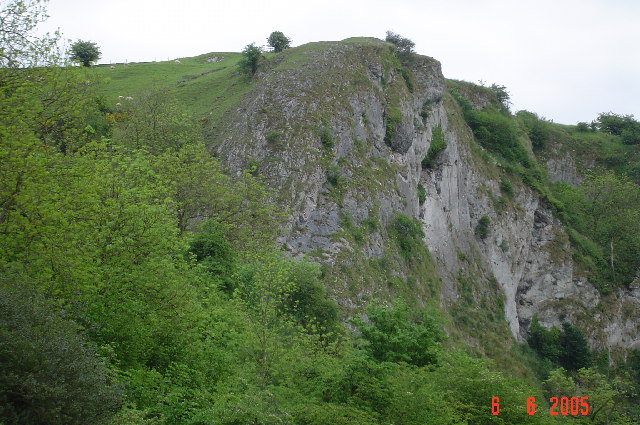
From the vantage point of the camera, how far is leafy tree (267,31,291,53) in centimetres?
5778

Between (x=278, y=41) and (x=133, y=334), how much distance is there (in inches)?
1831

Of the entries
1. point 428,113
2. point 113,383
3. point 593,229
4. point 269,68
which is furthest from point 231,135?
point 593,229

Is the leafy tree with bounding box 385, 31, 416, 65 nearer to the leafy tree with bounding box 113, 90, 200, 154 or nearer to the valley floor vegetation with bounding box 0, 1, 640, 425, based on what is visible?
the leafy tree with bounding box 113, 90, 200, 154

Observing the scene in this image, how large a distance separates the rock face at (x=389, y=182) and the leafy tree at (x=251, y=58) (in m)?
1.49

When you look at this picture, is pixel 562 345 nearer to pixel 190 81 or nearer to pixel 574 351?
pixel 574 351

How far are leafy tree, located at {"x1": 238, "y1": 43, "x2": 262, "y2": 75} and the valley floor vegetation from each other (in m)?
28.8

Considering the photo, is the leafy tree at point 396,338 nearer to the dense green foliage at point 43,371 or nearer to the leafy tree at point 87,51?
the dense green foliage at point 43,371

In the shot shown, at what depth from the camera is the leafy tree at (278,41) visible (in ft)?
190

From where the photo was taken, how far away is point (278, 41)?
57812 millimetres

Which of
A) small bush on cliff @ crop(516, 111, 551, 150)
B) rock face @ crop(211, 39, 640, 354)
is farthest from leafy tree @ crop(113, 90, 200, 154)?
small bush on cliff @ crop(516, 111, 551, 150)

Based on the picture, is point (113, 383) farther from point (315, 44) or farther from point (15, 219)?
point (315, 44)

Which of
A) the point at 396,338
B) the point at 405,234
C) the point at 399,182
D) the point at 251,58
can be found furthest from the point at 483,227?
the point at 396,338

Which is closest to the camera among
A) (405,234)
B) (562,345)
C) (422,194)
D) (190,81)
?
(405,234)

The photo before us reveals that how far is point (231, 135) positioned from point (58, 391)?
30.1 meters
